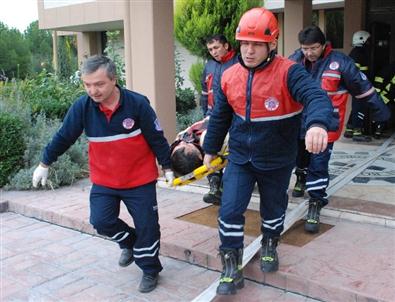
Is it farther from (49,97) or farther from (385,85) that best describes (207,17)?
(385,85)

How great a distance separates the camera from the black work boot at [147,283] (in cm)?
384

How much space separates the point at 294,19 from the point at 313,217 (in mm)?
6482

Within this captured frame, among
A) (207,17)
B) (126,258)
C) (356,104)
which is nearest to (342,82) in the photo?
(126,258)

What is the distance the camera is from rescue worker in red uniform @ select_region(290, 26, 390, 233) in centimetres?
446

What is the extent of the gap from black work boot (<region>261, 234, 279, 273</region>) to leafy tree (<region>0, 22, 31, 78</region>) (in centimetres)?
2926

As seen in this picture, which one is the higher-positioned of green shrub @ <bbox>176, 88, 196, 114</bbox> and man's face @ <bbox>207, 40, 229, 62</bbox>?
man's face @ <bbox>207, 40, 229, 62</bbox>

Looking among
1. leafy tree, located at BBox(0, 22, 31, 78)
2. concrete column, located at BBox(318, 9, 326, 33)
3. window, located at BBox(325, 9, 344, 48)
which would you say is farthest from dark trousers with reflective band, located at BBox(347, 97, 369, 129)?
leafy tree, located at BBox(0, 22, 31, 78)

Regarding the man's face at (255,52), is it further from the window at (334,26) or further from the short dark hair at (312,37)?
the window at (334,26)

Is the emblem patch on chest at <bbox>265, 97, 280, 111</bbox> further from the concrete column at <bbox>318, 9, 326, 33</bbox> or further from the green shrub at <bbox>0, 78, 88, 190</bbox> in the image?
the concrete column at <bbox>318, 9, 326, 33</bbox>

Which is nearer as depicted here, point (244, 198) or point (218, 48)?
point (244, 198)

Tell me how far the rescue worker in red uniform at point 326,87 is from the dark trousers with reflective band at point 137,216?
1519mm

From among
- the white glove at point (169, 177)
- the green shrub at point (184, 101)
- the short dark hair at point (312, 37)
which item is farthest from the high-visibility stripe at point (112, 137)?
the green shrub at point (184, 101)

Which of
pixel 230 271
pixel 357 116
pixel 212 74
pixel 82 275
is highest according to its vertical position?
pixel 212 74

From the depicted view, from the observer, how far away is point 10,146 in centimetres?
682
